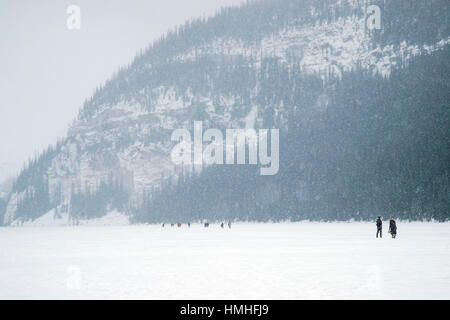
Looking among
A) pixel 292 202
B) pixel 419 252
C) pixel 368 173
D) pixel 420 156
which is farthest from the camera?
pixel 292 202

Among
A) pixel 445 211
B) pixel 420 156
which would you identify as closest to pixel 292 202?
pixel 420 156

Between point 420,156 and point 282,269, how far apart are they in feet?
410

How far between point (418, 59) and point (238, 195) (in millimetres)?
72208

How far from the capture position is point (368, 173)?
487 ft

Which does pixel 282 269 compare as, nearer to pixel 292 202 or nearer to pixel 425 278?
pixel 425 278

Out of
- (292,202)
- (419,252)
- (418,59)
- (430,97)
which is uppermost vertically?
(418,59)

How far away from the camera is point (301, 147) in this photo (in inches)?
7047

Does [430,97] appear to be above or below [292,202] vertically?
above

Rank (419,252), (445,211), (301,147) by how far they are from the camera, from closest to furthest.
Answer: (419,252) → (445,211) → (301,147)

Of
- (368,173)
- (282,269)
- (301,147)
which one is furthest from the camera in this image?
(301,147)

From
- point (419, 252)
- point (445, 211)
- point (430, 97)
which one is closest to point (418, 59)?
point (430, 97)
